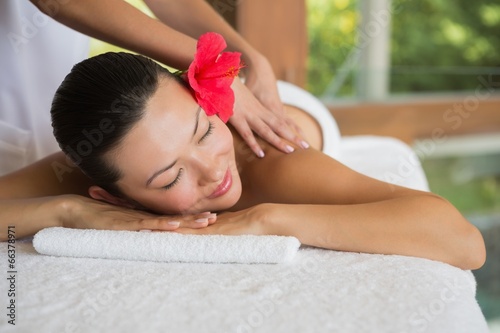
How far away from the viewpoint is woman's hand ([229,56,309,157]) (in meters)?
1.60

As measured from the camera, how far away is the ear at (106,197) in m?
1.50

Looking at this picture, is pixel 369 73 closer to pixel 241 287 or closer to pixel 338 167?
pixel 338 167

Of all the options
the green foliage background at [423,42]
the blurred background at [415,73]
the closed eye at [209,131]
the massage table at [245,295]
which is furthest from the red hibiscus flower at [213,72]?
the green foliage background at [423,42]

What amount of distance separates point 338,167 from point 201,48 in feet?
1.32

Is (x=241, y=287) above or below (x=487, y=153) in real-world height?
above

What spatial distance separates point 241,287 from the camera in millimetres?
1091

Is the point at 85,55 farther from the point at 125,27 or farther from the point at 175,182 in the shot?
the point at 175,182

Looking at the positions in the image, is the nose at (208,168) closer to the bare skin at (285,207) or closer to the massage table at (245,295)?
the bare skin at (285,207)

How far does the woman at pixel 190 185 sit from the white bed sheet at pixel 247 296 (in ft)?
0.17

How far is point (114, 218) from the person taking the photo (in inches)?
54.2

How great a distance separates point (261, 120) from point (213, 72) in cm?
24

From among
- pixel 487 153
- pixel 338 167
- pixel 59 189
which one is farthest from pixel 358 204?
pixel 487 153

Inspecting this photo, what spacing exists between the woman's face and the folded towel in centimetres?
13

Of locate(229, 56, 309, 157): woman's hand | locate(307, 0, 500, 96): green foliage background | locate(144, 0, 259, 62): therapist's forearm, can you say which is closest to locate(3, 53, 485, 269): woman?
locate(229, 56, 309, 157): woman's hand
